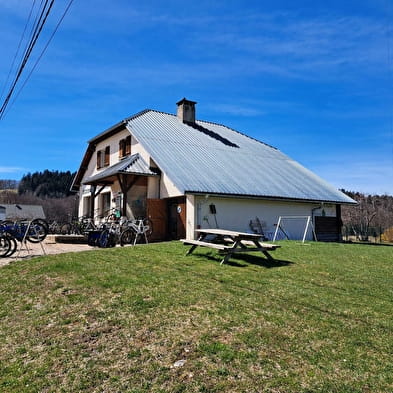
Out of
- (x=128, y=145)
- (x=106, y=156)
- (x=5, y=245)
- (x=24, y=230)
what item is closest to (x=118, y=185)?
(x=128, y=145)

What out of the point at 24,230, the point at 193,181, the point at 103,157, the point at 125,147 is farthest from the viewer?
the point at 103,157

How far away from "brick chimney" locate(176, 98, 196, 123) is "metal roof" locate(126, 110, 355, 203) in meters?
0.60

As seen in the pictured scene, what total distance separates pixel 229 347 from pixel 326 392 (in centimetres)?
117

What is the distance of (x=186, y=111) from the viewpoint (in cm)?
2412

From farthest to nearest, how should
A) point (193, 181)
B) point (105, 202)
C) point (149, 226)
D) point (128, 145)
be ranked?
point (105, 202)
point (128, 145)
point (149, 226)
point (193, 181)

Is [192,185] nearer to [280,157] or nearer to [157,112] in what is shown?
[157,112]

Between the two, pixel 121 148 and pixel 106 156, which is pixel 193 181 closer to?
pixel 121 148

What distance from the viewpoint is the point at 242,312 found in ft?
17.3

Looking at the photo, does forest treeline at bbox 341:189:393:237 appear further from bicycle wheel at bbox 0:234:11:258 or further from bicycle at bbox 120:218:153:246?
bicycle wheel at bbox 0:234:11:258

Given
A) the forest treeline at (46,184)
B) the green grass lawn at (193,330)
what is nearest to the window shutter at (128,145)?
the green grass lawn at (193,330)

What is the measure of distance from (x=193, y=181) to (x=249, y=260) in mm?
6563

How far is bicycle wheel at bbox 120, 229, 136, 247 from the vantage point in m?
14.3

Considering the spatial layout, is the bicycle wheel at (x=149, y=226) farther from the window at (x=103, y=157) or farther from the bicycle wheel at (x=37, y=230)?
the window at (x=103, y=157)

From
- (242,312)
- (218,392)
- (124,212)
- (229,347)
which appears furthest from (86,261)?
(124,212)
